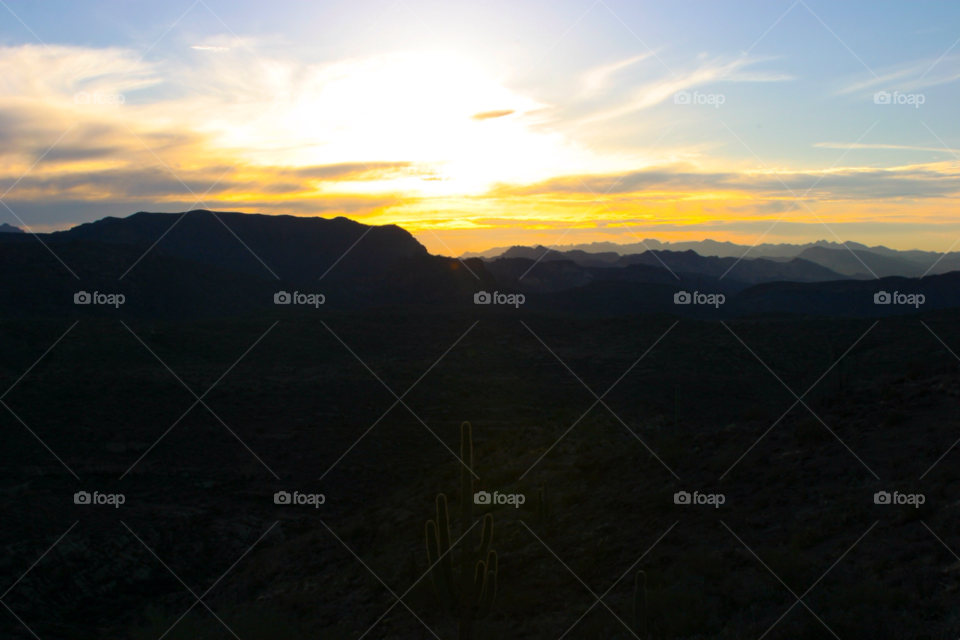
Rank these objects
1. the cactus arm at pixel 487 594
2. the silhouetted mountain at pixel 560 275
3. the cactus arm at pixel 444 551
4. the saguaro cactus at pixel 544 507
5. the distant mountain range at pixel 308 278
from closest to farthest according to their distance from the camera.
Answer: the cactus arm at pixel 487 594
the cactus arm at pixel 444 551
the saguaro cactus at pixel 544 507
the distant mountain range at pixel 308 278
the silhouetted mountain at pixel 560 275

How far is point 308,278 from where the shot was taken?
118188 millimetres

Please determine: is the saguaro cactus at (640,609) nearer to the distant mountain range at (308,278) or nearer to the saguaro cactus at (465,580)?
the saguaro cactus at (465,580)

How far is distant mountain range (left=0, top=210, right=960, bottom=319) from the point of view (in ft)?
242

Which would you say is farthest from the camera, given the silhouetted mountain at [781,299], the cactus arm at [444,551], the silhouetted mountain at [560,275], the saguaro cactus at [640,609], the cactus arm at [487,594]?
the silhouetted mountain at [560,275]

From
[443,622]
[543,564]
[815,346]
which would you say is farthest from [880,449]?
[815,346]

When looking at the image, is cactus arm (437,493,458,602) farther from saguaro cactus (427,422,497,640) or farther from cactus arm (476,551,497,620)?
cactus arm (476,551,497,620)

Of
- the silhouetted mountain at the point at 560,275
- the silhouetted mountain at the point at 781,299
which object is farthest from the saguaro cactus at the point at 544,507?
the silhouetted mountain at the point at 560,275

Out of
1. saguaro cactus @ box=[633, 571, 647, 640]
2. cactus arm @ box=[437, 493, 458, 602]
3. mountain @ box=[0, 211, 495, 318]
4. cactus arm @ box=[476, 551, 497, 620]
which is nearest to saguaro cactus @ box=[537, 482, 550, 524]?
cactus arm @ box=[437, 493, 458, 602]

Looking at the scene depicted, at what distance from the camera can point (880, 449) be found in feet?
47.4

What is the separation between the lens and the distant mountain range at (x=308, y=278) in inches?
2908

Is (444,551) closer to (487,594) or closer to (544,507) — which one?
(487,594)

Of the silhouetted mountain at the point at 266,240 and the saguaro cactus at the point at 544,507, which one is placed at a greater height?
the silhouetted mountain at the point at 266,240

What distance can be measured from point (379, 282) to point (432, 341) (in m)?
57.1

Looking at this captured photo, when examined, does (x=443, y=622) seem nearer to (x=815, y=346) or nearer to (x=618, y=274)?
(x=815, y=346)
